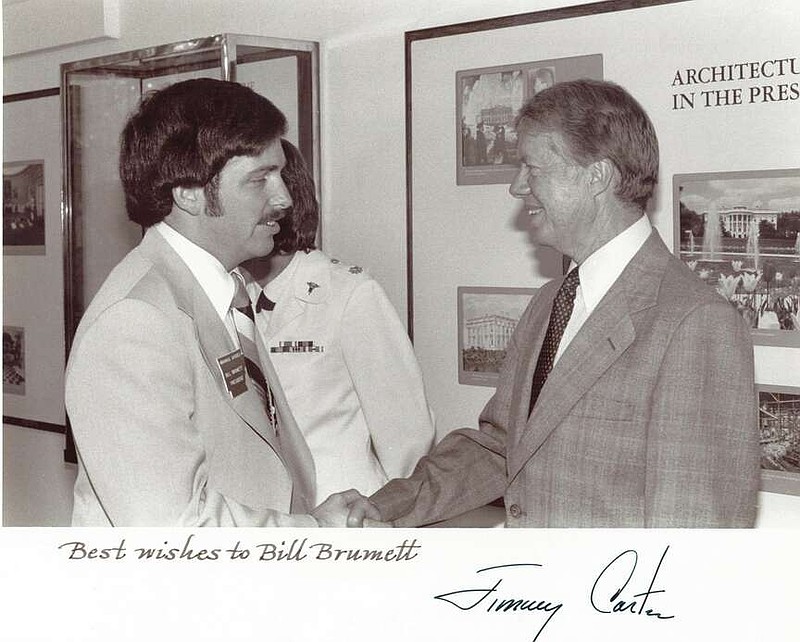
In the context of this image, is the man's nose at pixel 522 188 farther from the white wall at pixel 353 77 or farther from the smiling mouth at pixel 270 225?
the white wall at pixel 353 77

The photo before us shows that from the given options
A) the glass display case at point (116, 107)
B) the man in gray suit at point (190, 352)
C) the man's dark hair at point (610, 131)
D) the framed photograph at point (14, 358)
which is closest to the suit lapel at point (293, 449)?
the man in gray suit at point (190, 352)

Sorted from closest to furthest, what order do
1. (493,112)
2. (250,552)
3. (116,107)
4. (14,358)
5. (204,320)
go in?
(250,552), (204,320), (493,112), (116,107), (14,358)

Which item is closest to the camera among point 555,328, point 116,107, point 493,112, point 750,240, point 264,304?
point 555,328

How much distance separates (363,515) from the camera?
211cm

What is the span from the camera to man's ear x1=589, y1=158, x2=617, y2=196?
6.51 feet

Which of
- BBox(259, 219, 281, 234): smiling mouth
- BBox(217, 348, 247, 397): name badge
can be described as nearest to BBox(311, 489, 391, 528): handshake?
BBox(217, 348, 247, 397): name badge

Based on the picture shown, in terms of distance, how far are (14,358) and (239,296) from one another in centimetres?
185

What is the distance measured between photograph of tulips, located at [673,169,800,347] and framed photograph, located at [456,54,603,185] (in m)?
0.48

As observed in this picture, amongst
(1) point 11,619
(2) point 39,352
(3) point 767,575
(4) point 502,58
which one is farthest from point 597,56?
(2) point 39,352

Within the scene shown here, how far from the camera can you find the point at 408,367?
8.86 ft

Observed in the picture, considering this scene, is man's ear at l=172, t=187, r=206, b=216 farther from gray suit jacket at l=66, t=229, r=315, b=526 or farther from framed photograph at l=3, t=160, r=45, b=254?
framed photograph at l=3, t=160, r=45, b=254

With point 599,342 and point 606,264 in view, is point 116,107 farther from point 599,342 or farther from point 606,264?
point 599,342

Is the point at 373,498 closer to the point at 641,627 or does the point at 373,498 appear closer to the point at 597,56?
the point at 641,627
